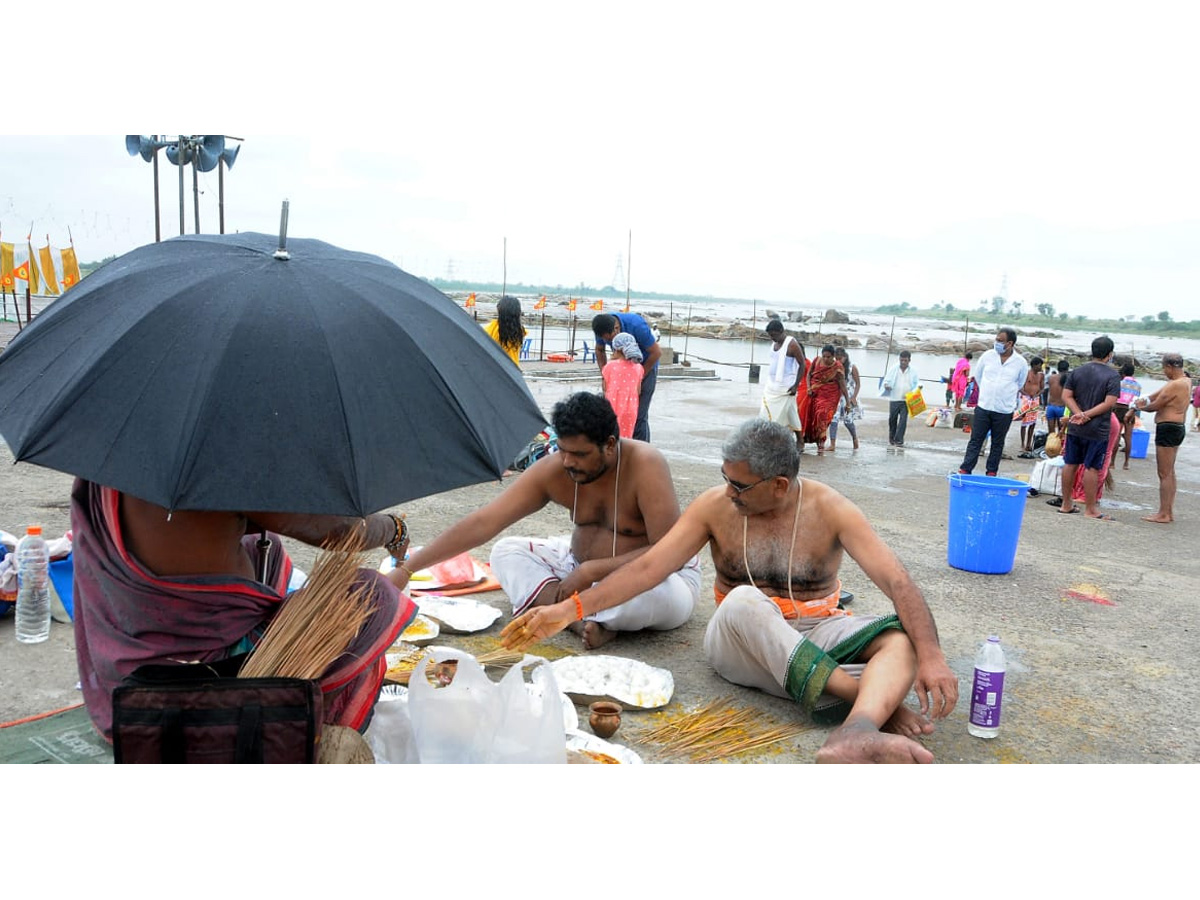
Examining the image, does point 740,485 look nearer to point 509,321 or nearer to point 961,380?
point 509,321

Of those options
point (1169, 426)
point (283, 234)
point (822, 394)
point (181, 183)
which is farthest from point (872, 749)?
point (181, 183)

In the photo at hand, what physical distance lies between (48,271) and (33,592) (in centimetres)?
1588

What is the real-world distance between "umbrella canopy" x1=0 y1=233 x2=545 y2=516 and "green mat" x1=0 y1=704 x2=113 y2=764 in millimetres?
1181

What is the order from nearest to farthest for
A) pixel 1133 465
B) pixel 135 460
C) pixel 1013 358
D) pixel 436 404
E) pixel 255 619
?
pixel 135 460, pixel 436 404, pixel 255 619, pixel 1013 358, pixel 1133 465

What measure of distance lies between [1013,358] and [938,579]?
4.59m

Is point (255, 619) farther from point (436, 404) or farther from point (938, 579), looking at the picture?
point (938, 579)

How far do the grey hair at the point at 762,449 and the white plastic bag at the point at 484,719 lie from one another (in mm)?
1229

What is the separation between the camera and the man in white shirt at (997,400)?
29.4ft

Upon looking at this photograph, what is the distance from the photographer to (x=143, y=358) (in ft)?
6.06

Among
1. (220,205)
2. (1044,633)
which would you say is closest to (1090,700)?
(1044,633)

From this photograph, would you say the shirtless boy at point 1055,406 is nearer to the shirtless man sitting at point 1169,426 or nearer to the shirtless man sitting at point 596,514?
the shirtless man sitting at point 1169,426

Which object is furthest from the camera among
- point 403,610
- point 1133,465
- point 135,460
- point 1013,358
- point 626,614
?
point 1133,465

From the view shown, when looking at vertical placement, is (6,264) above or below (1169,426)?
above

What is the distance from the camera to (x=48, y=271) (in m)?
16.9
